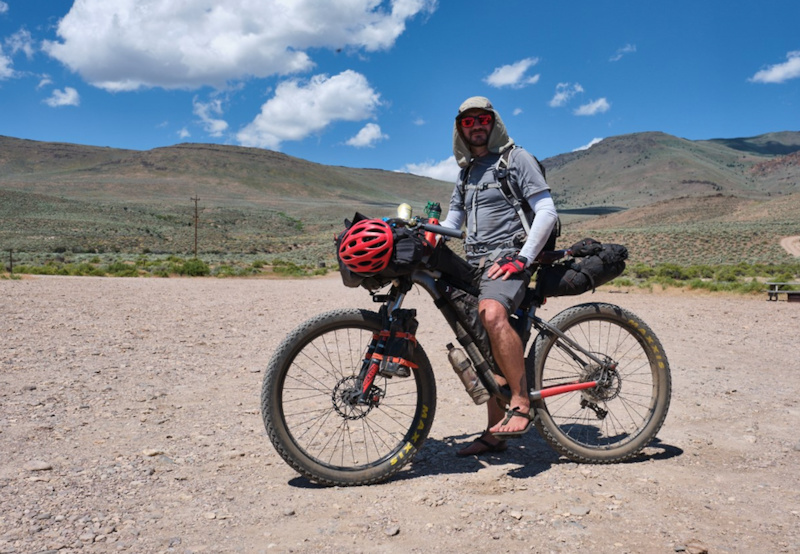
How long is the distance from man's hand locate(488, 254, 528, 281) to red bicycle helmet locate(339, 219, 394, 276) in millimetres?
621

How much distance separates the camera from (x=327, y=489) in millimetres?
3414

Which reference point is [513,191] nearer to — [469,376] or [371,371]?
[469,376]

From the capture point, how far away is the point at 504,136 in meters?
3.84

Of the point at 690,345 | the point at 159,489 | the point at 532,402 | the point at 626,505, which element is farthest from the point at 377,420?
the point at 690,345

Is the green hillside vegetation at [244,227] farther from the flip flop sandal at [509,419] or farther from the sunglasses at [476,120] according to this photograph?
the flip flop sandal at [509,419]

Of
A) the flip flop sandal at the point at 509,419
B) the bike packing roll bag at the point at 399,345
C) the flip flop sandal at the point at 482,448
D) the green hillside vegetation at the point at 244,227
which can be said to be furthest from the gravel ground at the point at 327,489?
the green hillside vegetation at the point at 244,227

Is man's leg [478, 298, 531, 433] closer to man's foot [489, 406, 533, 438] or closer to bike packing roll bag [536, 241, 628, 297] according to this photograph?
man's foot [489, 406, 533, 438]

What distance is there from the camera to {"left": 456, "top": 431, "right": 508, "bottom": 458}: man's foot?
4.00 meters

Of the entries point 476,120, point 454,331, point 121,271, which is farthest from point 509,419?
point 121,271

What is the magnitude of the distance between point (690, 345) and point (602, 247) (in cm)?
516

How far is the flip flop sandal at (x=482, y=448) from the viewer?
157 inches

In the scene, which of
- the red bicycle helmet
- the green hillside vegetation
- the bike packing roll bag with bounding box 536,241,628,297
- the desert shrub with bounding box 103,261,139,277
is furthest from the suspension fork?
the green hillside vegetation

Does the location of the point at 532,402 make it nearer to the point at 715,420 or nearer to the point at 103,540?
the point at 715,420

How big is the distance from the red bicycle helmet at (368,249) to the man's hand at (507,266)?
2.04ft
